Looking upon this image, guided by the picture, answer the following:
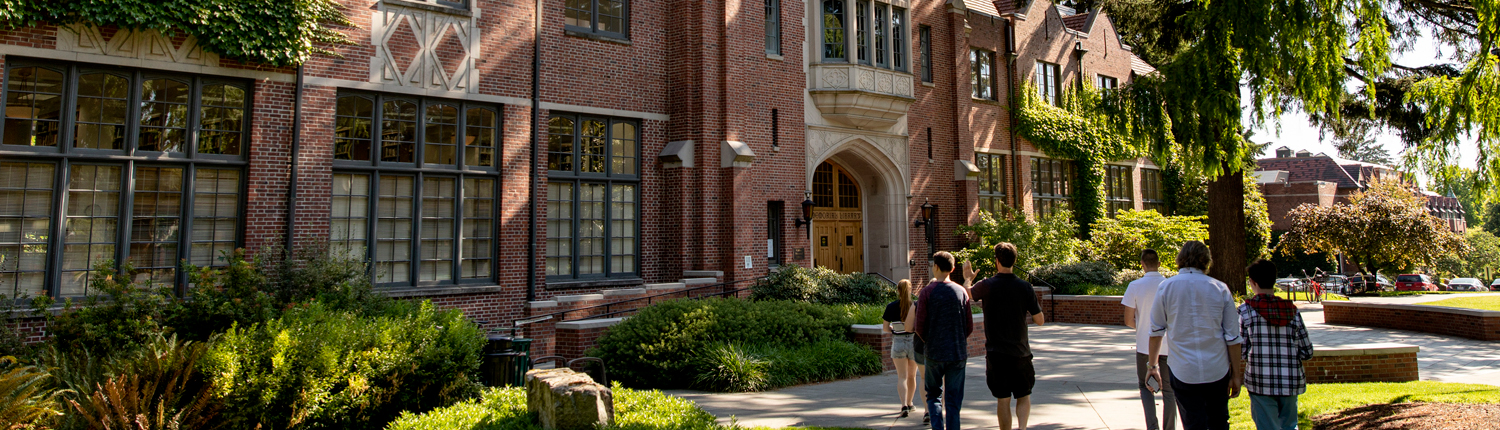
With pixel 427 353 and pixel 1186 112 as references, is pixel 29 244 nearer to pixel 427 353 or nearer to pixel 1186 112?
pixel 427 353

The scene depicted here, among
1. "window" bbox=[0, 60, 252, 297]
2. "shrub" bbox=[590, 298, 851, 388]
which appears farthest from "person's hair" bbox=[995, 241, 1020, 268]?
"window" bbox=[0, 60, 252, 297]

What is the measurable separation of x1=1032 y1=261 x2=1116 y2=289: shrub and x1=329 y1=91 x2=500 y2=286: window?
12.5 metres

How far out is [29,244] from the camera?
33.9 feet

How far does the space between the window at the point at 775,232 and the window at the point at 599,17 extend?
4659 mm

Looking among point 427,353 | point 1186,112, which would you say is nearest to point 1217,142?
point 1186,112

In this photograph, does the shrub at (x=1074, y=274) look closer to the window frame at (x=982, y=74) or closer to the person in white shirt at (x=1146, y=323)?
the window frame at (x=982, y=74)

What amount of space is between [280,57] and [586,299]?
223 inches

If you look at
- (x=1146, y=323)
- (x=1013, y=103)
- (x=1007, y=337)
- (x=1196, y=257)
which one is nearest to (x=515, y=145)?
(x=1007, y=337)

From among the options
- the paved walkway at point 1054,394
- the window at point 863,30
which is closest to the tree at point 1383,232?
the paved walkway at point 1054,394

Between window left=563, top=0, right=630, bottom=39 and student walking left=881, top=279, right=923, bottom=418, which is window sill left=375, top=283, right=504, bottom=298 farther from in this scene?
student walking left=881, top=279, right=923, bottom=418

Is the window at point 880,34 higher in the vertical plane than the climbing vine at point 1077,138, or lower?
higher

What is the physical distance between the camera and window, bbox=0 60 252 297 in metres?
10.3

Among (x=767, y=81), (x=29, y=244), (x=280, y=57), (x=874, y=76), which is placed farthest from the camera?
(x=874, y=76)

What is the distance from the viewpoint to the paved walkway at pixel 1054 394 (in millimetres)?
8156
